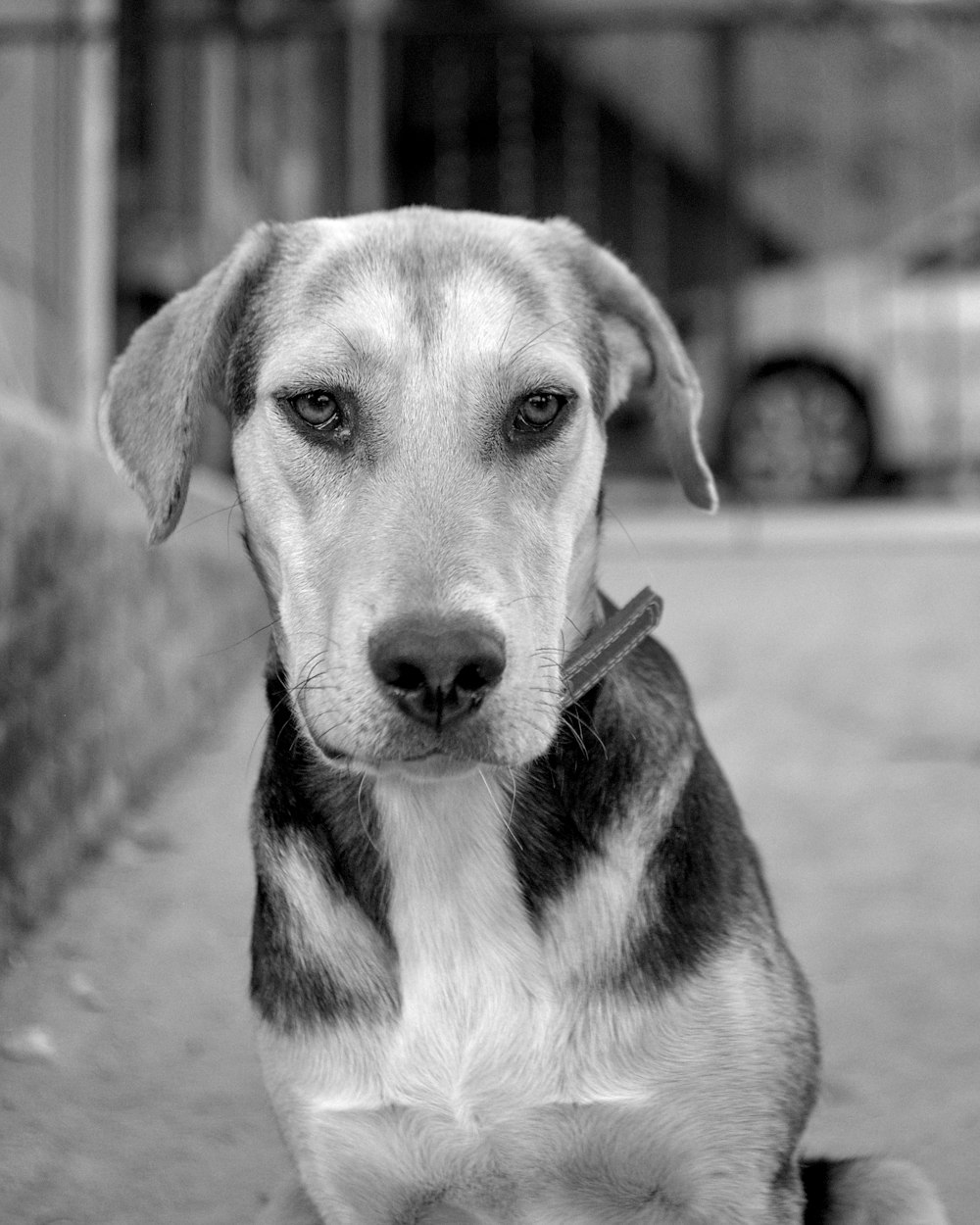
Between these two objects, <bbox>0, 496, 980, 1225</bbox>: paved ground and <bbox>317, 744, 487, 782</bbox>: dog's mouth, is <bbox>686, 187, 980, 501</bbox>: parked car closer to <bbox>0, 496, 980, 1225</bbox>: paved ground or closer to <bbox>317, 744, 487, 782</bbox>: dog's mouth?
<bbox>0, 496, 980, 1225</bbox>: paved ground

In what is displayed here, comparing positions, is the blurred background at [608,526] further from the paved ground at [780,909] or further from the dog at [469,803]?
the dog at [469,803]

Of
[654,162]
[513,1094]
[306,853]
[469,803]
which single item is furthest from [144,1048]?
[654,162]

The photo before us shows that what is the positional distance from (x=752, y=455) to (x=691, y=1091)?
9.27m

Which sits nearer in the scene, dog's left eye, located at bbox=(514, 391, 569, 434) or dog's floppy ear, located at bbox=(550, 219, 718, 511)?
dog's left eye, located at bbox=(514, 391, 569, 434)

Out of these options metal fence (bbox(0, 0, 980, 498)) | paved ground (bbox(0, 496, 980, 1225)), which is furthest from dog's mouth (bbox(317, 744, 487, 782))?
metal fence (bbox(0, 0, 980, 498))

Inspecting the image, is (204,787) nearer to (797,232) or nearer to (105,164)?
(105,164)

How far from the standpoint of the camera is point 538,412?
2955mm

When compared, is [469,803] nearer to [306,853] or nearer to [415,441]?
[306,853]

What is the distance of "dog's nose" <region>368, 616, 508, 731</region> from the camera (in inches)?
94.2

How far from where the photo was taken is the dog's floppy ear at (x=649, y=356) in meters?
3.29

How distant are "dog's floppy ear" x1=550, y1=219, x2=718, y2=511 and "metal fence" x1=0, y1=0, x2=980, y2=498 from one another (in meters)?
5.22

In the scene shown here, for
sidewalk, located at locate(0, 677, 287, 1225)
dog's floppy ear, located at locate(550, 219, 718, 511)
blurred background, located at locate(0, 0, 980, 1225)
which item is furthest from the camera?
blurred background, located at locate(0, 0, 980, 1225)

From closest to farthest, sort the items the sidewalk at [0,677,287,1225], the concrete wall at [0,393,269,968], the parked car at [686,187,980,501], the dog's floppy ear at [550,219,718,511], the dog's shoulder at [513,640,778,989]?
1. the dog's shoulder at [513,640,778,989]
2. the dog's floppy ear at [550,219,718,511]
3. the sidewalk at [0,677,287,1225]
4. the concrete wall at [0,393,269,968]
5. the parked car at [686,187,980,501]

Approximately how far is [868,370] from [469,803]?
31.0ft
